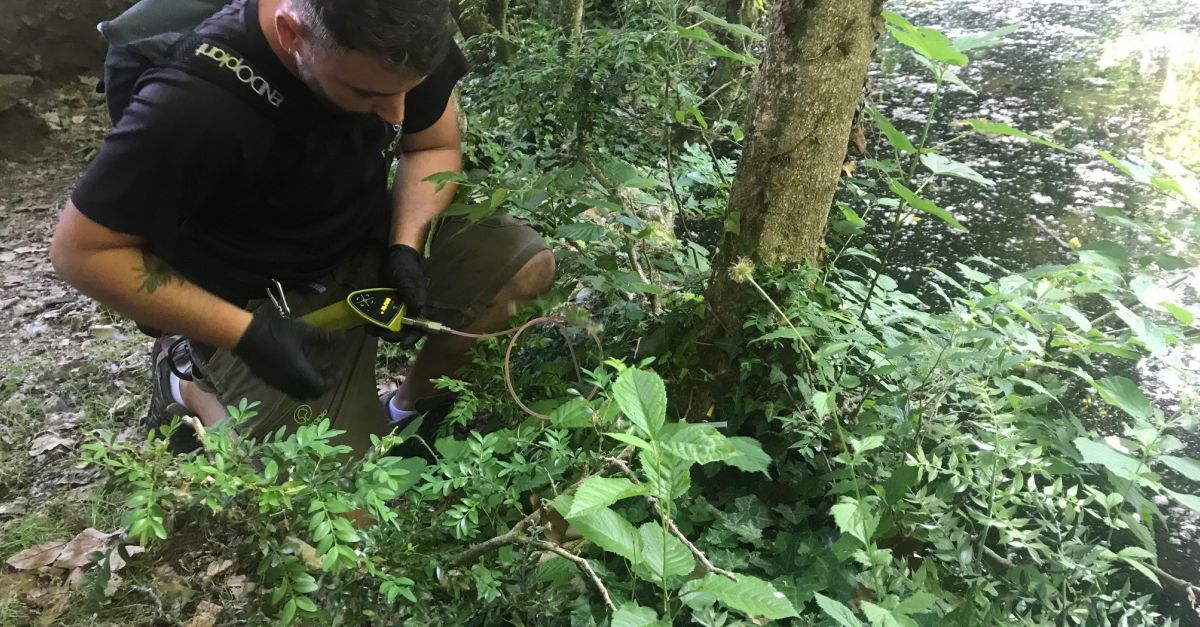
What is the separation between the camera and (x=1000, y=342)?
1.40m

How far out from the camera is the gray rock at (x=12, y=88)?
13.7 ft

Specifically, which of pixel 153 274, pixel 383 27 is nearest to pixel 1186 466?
pixel 383 27

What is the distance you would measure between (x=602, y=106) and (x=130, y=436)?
208cm

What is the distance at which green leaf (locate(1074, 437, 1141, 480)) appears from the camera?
105 centimetres

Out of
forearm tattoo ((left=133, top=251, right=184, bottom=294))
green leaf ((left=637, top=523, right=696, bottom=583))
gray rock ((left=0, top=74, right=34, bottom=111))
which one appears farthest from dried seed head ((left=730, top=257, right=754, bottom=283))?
gray rock ((left=0, top=74, right=34, bottom=111))

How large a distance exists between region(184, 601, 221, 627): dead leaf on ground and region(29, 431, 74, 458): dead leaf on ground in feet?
Answer: 3.87

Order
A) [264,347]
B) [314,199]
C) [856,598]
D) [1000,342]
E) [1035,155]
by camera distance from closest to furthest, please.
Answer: [856,598] → [1000,342] → [264,347] → [314,199] → [1035,155]

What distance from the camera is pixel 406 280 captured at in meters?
2.04

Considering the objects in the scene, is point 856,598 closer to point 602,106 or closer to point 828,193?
point 828,193

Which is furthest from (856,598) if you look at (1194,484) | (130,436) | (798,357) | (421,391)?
(130,436)

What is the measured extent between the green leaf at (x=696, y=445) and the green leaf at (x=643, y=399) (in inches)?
1.3

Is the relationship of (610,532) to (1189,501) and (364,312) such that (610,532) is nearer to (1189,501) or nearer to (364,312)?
(1189,501)

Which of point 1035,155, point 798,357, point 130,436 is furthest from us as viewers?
point 1035,155

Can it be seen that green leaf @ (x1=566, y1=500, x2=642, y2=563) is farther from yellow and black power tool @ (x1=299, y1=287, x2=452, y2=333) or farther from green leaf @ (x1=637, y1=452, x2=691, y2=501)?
yellow and black power tool @ (x1=299, y1=287, x2=452, y2=333)
